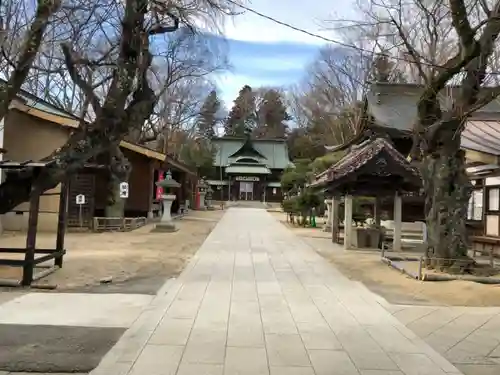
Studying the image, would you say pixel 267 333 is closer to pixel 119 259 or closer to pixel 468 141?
pixel 119 259

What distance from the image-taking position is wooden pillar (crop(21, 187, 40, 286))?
9.45 metres

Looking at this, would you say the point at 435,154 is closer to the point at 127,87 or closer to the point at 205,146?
the point at 127,87

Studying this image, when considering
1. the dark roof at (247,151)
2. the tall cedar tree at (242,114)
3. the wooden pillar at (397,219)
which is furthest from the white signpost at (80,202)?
the tall cedar tree at (242,114)

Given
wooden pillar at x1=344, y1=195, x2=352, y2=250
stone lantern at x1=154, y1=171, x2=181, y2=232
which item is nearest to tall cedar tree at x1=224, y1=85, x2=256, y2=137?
stone lantern at x1=154, y1=171, x2=181, y2=232

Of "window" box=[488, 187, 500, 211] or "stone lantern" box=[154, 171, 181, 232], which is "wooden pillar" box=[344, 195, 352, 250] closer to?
"window" box=[488, 187, 500, 211]

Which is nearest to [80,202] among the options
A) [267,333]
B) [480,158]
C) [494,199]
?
[480,158]

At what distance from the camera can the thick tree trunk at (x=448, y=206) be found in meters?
11.9

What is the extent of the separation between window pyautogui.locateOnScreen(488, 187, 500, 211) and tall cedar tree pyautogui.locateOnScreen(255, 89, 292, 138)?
210 ft

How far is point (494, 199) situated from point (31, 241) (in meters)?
13.4

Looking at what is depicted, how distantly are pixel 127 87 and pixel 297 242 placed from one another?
440 inches

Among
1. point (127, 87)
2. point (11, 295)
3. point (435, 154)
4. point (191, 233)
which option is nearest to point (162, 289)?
point (11, 295)

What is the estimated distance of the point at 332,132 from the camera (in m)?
45.7

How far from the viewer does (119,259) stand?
13.6 meters

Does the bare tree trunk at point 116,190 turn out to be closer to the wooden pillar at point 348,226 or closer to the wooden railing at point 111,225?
the wooden railing at point 111,225
